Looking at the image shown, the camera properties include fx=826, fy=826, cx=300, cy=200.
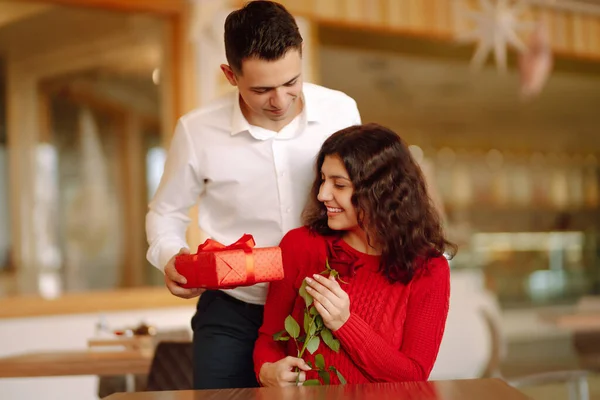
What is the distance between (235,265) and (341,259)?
10.8 inches

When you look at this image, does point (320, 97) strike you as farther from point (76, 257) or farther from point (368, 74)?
point (368, 74)

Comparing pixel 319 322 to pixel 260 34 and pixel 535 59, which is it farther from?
pixel 535 59

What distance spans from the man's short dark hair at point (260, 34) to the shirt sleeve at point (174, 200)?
31cm

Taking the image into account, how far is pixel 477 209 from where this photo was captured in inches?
415

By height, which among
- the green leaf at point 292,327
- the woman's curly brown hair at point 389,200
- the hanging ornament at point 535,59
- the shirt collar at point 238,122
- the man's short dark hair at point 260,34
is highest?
the hanging ornament at point 535,59

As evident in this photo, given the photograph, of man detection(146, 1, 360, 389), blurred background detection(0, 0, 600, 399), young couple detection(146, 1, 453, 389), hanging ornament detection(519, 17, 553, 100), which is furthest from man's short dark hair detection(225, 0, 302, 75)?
hanging ornament detection(519, 17, 553, 100)

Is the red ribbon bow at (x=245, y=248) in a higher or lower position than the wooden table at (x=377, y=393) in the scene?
higher

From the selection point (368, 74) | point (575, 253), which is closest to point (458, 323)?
point (368, 74)

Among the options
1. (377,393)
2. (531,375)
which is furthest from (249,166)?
(531,375)

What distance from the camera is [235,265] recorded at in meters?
1.41

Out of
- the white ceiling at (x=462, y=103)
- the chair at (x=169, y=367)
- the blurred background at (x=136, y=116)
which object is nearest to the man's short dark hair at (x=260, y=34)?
the chair at (x=169, y=367)

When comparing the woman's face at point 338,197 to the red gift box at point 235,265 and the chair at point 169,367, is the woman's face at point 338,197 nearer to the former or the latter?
the red gift box at point 235,265

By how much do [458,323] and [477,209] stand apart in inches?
264

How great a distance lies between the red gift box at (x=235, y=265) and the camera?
141 centimetres
